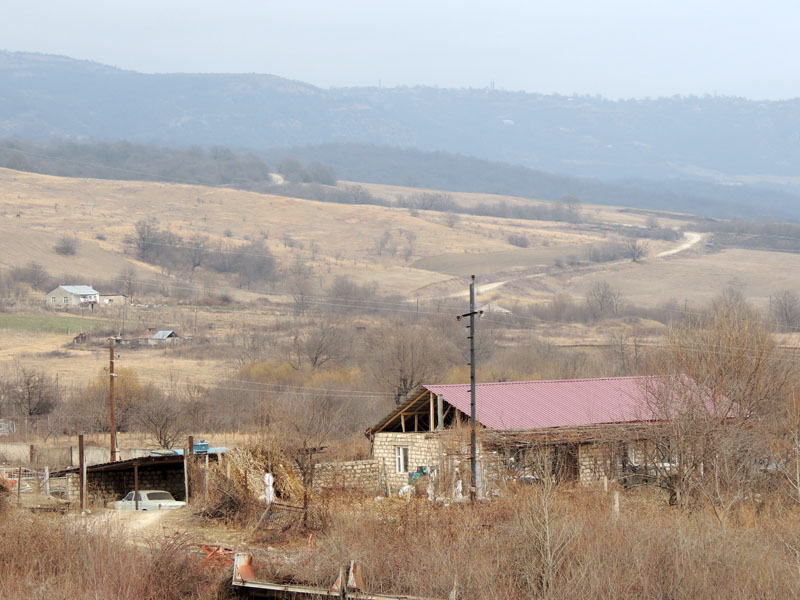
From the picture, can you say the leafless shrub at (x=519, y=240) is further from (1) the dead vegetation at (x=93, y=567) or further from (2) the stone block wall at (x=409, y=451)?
(1) the dead vegetation at (x=93, y=567)

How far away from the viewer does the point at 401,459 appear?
37.0 meters

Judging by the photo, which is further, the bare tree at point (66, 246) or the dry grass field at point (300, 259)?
the bare tree at point (66, 246)

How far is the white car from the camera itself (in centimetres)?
3216

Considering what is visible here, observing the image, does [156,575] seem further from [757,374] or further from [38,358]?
[38,358]

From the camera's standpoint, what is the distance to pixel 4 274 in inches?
4075

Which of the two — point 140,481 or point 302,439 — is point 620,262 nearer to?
point 140,481

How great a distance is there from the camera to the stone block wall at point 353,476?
3416 cm

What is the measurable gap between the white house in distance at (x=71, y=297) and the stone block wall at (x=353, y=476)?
62.6 m

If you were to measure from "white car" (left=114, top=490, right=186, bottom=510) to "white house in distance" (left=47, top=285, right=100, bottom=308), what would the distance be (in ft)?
209

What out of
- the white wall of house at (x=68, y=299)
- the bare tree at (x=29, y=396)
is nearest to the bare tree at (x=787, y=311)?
the bare tree at (x=29, y=396)

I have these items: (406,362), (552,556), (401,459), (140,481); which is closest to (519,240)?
(406,362)

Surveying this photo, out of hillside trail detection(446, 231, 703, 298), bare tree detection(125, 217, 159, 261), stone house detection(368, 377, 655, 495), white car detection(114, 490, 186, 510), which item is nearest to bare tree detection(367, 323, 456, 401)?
stone house detection(368, 377, 655, 495)

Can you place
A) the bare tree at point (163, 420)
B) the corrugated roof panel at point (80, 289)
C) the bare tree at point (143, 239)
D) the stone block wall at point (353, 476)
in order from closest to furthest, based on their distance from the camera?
the stone block wall at point (353, 476), the bare tree at point (163, 420), the corrugated roof panel at point (80, 289), the bare tree at point (143, 239)

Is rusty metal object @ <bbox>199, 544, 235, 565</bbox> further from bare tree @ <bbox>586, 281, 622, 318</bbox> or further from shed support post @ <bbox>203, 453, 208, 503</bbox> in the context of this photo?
bare tree @ <bbox>586, 281, 622, 318</bbox>
